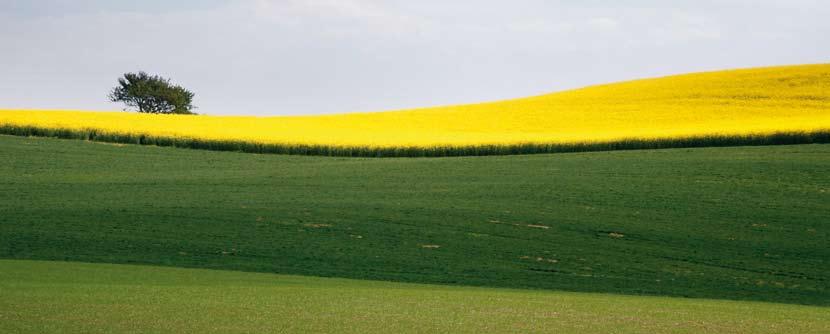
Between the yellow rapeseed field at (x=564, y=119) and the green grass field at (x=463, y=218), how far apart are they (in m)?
3.62

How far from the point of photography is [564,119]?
155 ft

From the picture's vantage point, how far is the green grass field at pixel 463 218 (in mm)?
19109

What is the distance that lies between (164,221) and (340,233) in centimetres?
398

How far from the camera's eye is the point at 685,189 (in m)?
28.2

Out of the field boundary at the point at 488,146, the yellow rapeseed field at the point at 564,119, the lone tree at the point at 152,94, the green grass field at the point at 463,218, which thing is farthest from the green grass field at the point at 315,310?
the lone tree at the point at 152,94

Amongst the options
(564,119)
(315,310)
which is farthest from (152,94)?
(315,310)

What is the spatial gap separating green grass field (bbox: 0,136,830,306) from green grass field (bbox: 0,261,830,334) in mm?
3333

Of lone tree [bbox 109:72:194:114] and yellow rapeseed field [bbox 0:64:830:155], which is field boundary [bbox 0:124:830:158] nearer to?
yellow rapeseed field [bbox 0:64:830:155]

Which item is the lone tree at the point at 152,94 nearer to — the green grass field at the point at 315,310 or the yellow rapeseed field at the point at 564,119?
the yellow rapeseed field at the point at 564,119

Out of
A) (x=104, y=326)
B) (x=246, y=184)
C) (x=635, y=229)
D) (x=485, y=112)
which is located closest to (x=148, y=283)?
(x=104, y=326)

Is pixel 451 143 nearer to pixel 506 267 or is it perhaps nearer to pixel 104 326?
pixel 506 267

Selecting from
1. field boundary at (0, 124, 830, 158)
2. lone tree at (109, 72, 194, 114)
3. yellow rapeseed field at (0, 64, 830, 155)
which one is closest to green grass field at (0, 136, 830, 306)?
field boundary at (0, 124, 830, 158)

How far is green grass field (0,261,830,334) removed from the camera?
33.2ft

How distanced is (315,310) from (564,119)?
36689 mm
